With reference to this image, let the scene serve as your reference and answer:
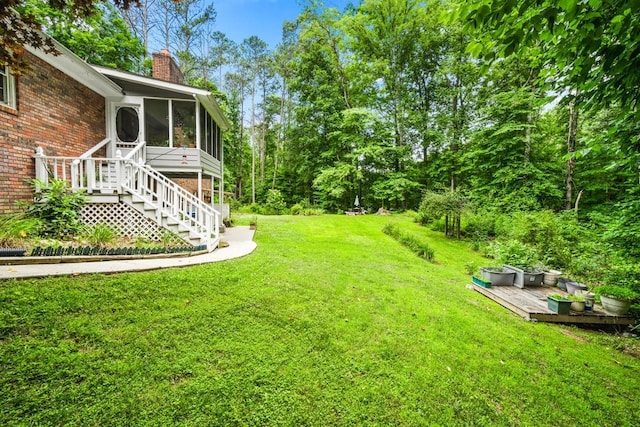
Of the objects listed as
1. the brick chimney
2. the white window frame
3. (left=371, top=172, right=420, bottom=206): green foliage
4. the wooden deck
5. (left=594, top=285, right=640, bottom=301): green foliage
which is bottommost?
the wooden deck

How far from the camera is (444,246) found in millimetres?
10094

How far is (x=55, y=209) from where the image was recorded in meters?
5.24

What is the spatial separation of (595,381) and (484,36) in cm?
423

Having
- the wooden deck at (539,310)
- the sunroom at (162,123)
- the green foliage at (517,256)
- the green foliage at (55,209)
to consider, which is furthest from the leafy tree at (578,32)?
the sunroom at (162,123)

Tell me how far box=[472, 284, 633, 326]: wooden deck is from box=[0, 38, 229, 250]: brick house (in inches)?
263

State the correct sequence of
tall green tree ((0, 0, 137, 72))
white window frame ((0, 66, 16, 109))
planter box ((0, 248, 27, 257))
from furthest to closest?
white window frame ((0, 66, 16, 109)) < planter box ((0, 248, 27, 257)) < tall green tree ((0, 0, 137, 72))

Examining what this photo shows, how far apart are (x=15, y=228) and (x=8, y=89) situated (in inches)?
127

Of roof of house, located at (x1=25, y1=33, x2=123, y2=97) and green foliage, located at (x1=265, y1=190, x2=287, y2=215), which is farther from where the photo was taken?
green foliage, located at (x1=265, y1=190, x2=287, y2=215)

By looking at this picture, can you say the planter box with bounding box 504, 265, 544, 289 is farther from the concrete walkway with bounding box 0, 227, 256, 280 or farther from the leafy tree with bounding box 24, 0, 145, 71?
the leafy tree with bounding box 24, 0, 145, 71

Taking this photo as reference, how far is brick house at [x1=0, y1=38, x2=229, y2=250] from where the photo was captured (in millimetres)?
5449

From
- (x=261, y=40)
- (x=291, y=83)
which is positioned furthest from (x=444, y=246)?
(x=261, y=40)

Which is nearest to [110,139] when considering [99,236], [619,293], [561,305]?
[99,236]

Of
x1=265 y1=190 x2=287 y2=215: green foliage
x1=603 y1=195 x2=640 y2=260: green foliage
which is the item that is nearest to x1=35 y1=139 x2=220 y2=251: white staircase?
x1=603 y1=195 x2=640 y2=260: green foliage

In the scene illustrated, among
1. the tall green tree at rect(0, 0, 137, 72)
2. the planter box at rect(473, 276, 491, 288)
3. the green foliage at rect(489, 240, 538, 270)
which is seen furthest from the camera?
the green foliage at rect(489, 240, 538, 270)
